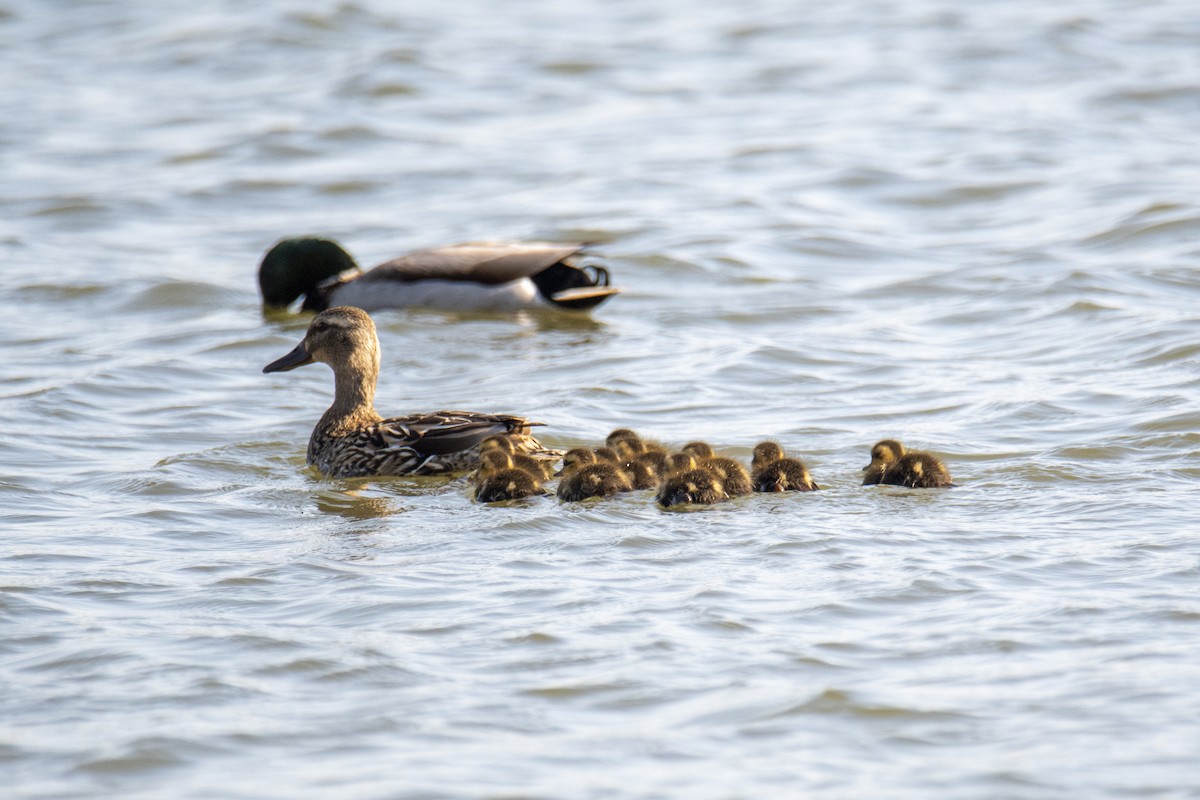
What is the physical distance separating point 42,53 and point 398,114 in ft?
20.8

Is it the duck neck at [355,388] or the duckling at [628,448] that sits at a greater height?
the duck neck at [355,388]

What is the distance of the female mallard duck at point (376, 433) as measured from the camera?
882 centimetres

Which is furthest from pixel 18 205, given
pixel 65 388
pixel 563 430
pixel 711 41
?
pixel 711 41

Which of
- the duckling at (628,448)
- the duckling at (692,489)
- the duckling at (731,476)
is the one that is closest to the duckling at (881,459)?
the duckling at (731,476)

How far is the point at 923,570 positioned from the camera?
6.75 meters

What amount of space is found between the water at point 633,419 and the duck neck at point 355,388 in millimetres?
499

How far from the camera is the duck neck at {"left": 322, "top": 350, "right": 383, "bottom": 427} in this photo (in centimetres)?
949

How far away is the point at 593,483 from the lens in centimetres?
792

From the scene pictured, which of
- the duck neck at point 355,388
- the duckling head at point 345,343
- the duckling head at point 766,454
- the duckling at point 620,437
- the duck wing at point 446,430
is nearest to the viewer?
the duckling head at point 766,454

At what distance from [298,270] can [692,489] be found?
6.86 m

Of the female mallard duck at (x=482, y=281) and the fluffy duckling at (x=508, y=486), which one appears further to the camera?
the female mallard duck at (x=482, y=281)

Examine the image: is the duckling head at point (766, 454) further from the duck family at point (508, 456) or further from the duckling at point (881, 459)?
the duckling at point (881, 459)

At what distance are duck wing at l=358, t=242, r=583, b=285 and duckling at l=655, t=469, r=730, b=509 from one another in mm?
5530

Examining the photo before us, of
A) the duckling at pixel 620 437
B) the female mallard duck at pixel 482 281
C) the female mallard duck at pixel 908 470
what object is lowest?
the female mallard duck at pixel 908 470
